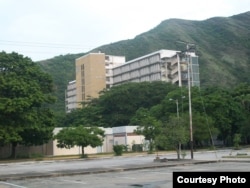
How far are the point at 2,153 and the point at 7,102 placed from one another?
47.2ft

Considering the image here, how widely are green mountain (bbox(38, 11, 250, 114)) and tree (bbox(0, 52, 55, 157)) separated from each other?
2814 inches

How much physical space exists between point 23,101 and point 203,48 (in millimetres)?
116277

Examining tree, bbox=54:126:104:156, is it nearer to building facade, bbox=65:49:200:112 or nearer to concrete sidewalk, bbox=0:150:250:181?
concrete sidewalk, bbox=0:150:250:181

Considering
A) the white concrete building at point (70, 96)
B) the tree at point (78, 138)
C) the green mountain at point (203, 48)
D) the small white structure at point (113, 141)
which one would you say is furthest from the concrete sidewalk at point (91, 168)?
the white concrete building at point (70, 96)

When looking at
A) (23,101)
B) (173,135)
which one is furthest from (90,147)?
(173,135)

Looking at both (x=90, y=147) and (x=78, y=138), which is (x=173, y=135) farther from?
(x=90, y=147)

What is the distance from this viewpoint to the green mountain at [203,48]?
448 ft

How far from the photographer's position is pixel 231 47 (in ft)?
535

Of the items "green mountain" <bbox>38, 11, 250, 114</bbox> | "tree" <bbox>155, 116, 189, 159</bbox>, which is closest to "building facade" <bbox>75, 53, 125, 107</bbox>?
"green mountain" <bbox>38, 11, 250, 114</bbox>

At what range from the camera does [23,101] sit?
174 feet

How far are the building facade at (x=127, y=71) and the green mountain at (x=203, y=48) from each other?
29.5 feet

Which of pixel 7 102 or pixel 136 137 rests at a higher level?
pixel 7 102

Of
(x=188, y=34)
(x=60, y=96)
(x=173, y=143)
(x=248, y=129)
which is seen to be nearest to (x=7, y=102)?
(x=173, y=143)

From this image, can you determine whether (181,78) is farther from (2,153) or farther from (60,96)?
(2,153)
